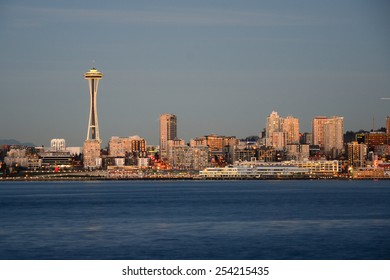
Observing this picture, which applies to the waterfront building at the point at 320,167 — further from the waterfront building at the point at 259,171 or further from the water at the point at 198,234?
the water at the point at 198,234

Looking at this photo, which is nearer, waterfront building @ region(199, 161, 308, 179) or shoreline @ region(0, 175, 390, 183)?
shoreline @ region(0, 175, 390, 183)

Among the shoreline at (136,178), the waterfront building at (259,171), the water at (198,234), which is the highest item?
the waterfront building at (259,171)

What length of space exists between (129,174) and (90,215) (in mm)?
141439

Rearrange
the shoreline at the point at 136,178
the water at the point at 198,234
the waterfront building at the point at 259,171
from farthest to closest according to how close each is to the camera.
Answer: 1. the waterfront building at the point at 259,171
2. the shoreline at the point at 136,178
3. the water at the point at 198,234

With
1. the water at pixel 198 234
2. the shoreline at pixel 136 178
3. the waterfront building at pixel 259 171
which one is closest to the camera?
the water at pixel 198 234

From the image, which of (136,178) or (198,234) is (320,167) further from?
(198,234)

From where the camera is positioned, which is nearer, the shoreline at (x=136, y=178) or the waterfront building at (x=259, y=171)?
the shoreline at (x=136, y=178)

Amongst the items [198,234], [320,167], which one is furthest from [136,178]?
[198,234]

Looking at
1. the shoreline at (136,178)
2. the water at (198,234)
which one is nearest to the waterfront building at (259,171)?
the shoreline at (136,178)

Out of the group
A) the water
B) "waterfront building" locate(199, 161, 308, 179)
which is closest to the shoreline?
"waterfront building" locate(199, 161, 308, 179)

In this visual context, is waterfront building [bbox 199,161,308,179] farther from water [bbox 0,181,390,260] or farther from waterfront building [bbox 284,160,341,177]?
water [bbox 0,181,390,260]

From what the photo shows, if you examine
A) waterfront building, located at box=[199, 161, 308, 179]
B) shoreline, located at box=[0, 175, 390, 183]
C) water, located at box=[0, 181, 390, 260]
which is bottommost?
water, located at box=[0, 181, 390, 260]

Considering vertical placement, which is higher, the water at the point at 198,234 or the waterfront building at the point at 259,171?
the waterfront building at the point at 259,171
